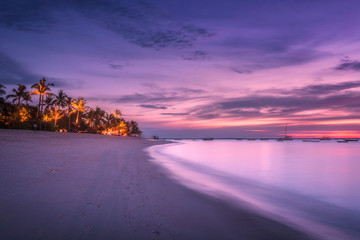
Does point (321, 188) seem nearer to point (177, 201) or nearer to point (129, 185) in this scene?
point (177, 201)

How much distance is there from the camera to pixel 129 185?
273 inches

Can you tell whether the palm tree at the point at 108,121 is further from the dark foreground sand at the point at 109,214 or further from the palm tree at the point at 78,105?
the dark foreground sand at the point at 109,214

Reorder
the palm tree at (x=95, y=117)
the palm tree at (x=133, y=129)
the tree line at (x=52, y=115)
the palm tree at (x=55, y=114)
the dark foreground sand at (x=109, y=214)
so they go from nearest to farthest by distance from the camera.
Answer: the dark foreground sand at (x=109, y=214)
the tree line at (x=52, y=115)
the palm tree at (x=55, y=114)
the palm tree at (x=95, y=117)
the palm tree at (x=133, y=129)

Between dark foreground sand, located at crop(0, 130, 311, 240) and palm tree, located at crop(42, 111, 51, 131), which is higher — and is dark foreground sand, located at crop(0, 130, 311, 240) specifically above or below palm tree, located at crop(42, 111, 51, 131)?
below

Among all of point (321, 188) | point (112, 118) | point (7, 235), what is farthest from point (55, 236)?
point (112, 118)

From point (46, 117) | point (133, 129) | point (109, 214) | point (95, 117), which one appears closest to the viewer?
point (109, 214)

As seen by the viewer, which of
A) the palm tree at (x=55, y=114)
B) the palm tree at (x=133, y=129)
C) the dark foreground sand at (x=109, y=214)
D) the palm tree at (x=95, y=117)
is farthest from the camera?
the palm tree at (x=133, y=129)

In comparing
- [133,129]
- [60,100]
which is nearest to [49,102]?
[60,100]

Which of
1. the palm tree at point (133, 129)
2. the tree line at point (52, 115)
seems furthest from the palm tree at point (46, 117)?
the palm tree at point (133, 129)

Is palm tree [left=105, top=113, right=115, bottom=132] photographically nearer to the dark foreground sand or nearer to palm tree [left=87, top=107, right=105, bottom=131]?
palm tree [left=87, top=107, right=105, bottom=131]

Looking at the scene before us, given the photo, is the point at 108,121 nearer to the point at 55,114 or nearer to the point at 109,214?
the point at 55,114

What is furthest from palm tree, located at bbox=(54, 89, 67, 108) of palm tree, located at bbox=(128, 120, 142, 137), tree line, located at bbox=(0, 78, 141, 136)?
palm tree, located at bbox=(128, 120, 142, 137)

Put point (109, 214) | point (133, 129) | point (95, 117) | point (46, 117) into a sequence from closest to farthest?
point (109, 214) < point (46, 117) < point (95, 117) < point (133, 129)

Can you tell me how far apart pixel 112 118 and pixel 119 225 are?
96496 millimetres
